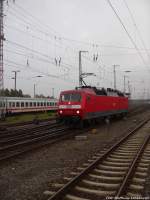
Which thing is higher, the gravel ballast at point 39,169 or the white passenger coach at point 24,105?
the white passenger coach at point 24,105

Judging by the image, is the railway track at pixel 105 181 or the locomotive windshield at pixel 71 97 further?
the locomotive windshield at pixel 71 97

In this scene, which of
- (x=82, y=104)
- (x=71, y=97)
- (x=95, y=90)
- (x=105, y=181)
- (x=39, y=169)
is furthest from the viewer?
(x=95, y=90)

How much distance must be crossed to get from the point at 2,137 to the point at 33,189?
423 inches

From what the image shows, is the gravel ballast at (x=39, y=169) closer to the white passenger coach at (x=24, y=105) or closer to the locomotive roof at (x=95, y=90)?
the locomotive roof at (x=95, y=90)

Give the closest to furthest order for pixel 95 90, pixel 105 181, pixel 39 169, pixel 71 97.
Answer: pixel 105 181 → pixel 39 169 → pixel 71 97 → pixel 95 90

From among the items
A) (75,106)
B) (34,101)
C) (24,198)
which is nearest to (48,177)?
(24,198)

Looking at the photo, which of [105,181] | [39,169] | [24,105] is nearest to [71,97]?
[39,169]

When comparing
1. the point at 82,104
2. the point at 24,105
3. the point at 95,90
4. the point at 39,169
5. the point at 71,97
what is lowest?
the point at 39,169

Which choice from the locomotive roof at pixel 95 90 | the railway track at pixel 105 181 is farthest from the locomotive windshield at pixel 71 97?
the railway track at pixel 105 181

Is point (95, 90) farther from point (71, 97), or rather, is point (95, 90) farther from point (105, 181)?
point (105, 181)

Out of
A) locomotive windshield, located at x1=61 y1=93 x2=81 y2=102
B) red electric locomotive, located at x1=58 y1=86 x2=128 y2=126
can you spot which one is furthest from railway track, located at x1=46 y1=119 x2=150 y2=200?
locomotive windshield, located at x1=61 y1=93 x2=81 y2=102

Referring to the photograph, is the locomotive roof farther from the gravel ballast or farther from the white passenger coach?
the white passenger coach

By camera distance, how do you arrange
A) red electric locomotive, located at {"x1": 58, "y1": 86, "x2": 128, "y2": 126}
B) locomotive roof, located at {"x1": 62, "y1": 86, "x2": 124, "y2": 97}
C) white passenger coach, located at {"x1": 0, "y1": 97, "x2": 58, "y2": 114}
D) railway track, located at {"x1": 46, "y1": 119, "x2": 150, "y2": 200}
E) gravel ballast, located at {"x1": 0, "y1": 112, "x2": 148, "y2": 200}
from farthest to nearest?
1. white passenger coach, located at {"x1": 0, "y1": 97, "x2": 58, "y2": 114}
2. locomotive roof, located at {"x1": 62, "y1": 86, "x2": 124, "y2": 97}
3. red electric locomotive, located at {"x1": 58, "y1": 86, "x2": 128, "y2": 126}
4. gravel ballast, located at {"x1": 0, "y1": 112, "x2": 148, "y2": 200}
5. railway track, located at {"x1": 46, "y1": 119, "x2": 150, "y2": 200}

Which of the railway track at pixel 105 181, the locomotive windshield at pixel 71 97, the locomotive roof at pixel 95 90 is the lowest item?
the railway track at pixel 105 181
